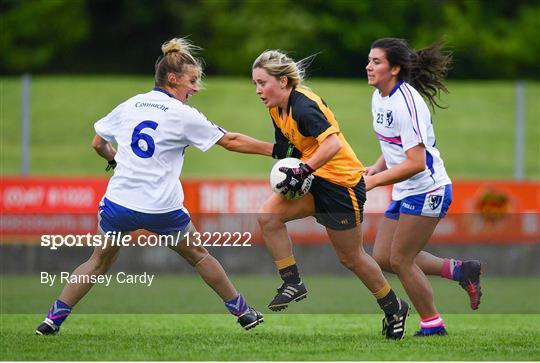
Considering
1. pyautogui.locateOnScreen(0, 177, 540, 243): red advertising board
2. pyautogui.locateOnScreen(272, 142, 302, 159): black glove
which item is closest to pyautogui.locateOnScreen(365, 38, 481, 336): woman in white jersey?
pyautogui.locateOnScreen(272, 142, 302, 159): black glove

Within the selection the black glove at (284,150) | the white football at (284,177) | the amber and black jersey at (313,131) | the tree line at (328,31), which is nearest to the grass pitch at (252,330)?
the white football at (284,177)

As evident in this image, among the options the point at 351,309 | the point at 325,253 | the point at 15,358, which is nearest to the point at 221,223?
the point at 325,253

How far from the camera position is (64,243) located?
12.5 meters

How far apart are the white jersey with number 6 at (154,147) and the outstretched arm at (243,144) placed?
11cm

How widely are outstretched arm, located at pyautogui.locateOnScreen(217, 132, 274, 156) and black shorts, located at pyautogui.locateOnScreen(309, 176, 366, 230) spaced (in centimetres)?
38

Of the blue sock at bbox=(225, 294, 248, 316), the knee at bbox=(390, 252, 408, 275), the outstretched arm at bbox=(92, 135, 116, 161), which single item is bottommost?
the blue sock at bbox=(225, 294, 248, 316)

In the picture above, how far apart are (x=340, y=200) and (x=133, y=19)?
3116 cm

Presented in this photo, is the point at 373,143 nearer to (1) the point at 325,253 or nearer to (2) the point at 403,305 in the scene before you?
(1) the point at 325,253

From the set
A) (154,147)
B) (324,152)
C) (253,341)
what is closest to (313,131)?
(324,152)

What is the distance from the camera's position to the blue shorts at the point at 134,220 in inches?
280

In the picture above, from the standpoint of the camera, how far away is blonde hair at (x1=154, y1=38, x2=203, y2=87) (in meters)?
7.21

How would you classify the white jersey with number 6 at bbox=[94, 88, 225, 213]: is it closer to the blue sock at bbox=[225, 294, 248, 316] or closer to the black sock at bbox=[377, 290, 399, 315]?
the blue sock at bbox=[225, 294, 248, 316]

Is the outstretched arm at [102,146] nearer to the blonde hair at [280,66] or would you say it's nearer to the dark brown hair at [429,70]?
the blonde hair at [280,66]

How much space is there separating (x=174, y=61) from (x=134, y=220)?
1.05 metres
